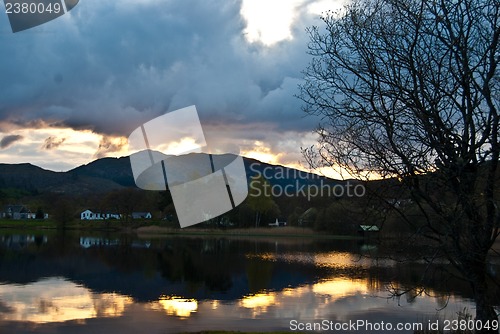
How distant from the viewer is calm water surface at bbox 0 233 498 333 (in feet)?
58.1

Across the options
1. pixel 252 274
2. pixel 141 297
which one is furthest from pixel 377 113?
pixel 252 274

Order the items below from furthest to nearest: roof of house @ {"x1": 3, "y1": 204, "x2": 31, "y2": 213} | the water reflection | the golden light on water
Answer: roof of house @ {"x1": 3, "y1": 204, "x2": 31, "y2": 213}, the golden light on water, the water reflection

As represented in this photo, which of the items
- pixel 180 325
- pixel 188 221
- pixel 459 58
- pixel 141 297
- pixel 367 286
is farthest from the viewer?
pixel 188 221

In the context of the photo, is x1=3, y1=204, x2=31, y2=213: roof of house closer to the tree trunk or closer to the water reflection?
the water reflection

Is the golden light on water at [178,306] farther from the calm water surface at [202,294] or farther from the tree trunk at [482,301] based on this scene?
the tree trunk at [482,301]

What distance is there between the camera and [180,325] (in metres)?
16.8

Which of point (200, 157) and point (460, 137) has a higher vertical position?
point (200, 157)

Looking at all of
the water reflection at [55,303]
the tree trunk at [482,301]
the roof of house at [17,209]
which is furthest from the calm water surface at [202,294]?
the roof of house at [17,209]

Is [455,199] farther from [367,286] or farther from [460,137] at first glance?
[367,286]

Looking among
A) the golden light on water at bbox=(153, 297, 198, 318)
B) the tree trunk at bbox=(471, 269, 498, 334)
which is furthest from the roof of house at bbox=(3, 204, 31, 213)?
the tree trunk at bbox=(471, 269, 498, 334)

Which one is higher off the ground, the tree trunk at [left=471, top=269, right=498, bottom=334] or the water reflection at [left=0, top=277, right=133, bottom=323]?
the tree trunk at [left=471, top=269, right=498, bottom=334]

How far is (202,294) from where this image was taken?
79.2ft

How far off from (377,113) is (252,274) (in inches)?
927

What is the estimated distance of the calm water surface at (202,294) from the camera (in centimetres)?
1772
